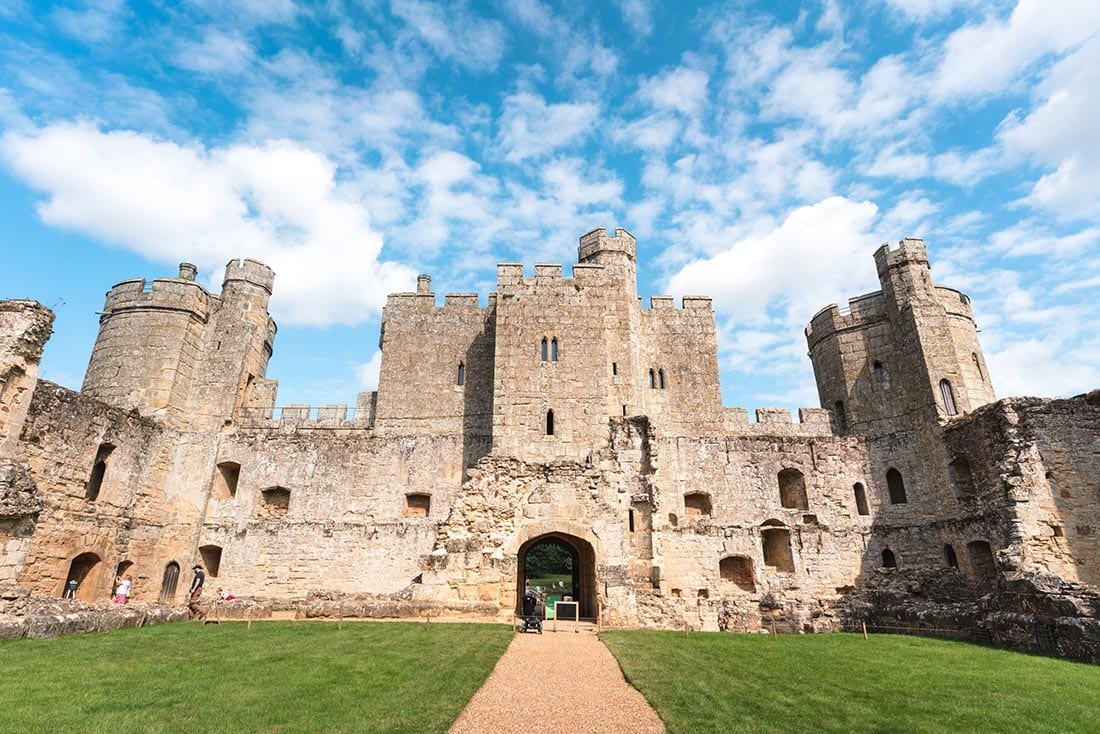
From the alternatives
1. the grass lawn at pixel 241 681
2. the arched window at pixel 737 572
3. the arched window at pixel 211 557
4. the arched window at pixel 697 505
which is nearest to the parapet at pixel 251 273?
the arched window at pixel 211 557

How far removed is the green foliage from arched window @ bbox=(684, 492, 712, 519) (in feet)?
80.5

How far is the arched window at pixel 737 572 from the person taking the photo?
20.6 metres

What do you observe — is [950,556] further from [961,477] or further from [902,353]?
[902,353]

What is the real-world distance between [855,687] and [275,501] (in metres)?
20.9

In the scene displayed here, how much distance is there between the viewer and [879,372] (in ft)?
76.4

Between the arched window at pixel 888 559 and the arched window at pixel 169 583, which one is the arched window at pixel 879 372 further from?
the arched window at pixel 169 583

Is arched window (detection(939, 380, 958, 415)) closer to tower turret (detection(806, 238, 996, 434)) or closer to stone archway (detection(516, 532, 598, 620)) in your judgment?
tower turret (detection(806, 238, 996, 434))

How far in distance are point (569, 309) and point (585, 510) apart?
814 centimetres

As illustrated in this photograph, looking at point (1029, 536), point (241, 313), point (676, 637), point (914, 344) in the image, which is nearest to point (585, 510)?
point (676, 637)

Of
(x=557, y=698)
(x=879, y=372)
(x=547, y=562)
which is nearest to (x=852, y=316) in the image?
(x=879, y=372)

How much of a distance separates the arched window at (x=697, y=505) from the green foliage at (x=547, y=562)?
80.5 ft

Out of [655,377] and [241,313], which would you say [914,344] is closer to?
[655,377]

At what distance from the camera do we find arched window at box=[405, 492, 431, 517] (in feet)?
72.1

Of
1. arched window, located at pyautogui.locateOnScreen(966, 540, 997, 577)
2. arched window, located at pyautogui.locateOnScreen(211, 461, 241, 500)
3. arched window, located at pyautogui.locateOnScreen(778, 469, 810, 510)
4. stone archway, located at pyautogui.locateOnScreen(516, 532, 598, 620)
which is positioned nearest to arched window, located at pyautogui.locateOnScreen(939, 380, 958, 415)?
arched window, located at pyautogui.locateOnScreen(966, 540, 997, 577)
